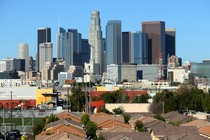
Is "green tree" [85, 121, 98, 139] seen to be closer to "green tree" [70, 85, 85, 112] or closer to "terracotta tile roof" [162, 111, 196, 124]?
"terracotta tile roof" [162, 111, 196, 124]

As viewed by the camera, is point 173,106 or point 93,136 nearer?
point 93,136

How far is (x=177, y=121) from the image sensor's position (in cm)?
5378

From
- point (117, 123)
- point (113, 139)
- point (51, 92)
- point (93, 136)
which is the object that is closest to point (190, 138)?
point (113, 139)

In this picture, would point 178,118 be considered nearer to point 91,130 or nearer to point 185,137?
point 91,130

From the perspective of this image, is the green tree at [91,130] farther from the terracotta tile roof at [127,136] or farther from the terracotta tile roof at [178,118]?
the terracotta tile roof at [178,118]

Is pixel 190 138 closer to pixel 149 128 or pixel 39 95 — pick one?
pixel 149 128

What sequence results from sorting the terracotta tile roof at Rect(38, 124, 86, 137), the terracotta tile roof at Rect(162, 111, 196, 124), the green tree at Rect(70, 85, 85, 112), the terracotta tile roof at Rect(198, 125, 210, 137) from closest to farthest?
the terracotta tile roof at Rect(38, 124, 86, 137) → the terracotta tile roof at Rect(198, 125, 210, 137) → the terracotta tile roof at Rect(162, 111, 196, 124) → the green tree at Rect(70, 85, 85, 112)

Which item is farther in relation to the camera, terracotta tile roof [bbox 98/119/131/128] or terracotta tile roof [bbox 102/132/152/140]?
terracotta tile roof [bbox 98/119/131/128]

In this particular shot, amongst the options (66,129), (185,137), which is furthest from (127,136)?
(66,129)

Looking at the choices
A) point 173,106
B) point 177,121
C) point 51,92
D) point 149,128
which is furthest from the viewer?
point 51,92

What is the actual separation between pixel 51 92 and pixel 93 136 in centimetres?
6173

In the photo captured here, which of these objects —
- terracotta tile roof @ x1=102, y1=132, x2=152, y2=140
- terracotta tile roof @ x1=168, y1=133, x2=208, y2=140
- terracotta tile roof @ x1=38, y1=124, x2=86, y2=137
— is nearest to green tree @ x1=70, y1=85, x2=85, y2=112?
terracotta tile roof @ x1=38, y1=124, x2=86, y2=137

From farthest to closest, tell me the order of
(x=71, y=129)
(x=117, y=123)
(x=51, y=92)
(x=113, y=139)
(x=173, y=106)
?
1. (x=51, y=92)
2. (x=173, y=106)
3. (x=117, y=123)
4. (x=71, y=129)
5. (x=113, y=139)

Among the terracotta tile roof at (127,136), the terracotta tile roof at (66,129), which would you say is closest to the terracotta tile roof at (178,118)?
the terracotta tile roof at (66,129)
